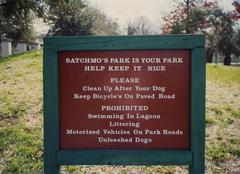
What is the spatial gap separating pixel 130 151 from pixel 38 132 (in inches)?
172

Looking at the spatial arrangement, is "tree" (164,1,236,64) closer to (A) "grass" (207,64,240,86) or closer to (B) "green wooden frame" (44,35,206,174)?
(A) "grass" (207,64,240,86)

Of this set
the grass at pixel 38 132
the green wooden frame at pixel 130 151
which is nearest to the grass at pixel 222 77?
the grass at pixel 38 132

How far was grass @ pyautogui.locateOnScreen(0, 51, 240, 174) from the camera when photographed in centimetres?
638

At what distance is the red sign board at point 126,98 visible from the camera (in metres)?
4.16

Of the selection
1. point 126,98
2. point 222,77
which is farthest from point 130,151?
point 222,77

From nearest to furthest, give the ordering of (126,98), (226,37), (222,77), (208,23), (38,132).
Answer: (126,98), (38,132), (222,77), (208,23), (226,37)

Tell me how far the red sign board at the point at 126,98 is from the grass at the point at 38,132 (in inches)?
85.0

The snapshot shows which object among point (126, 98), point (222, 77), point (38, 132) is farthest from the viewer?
point (222, 77)

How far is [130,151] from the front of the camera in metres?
4.20

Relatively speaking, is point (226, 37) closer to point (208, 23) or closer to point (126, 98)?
point (208, 23)

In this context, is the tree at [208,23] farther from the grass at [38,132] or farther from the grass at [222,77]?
the grass at [38,132]

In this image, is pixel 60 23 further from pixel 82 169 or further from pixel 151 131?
pixel 151 131

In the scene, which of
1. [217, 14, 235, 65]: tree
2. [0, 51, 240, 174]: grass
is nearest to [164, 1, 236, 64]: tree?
[217, 14, 235, 65]: tree

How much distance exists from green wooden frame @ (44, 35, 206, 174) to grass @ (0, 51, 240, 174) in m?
2.07
